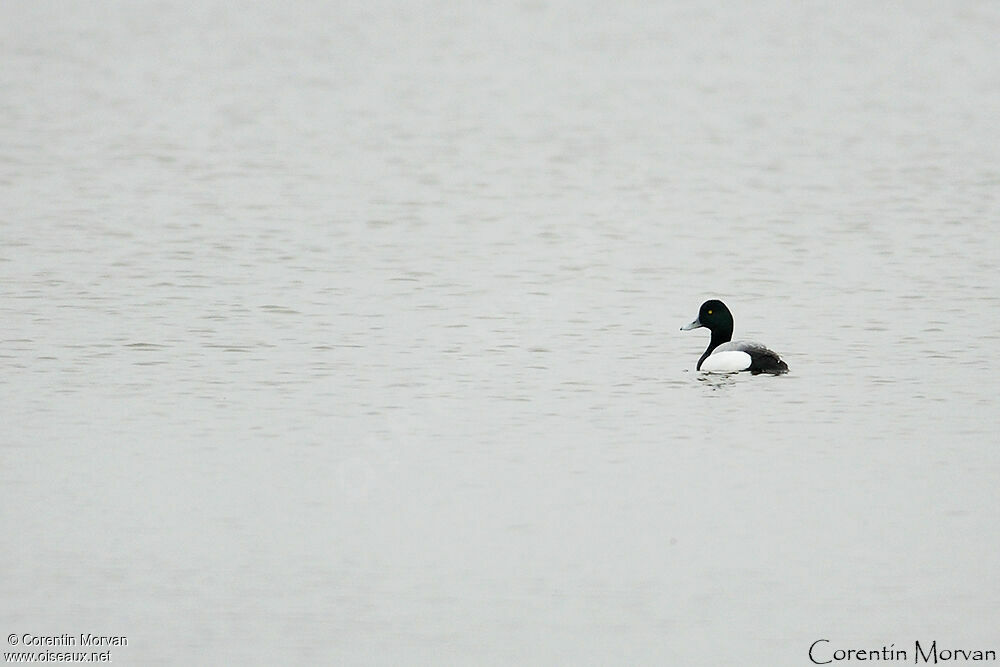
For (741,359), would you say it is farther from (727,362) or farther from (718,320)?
(718,320)

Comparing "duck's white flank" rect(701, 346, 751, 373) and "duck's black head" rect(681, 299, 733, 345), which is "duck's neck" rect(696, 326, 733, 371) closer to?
"duck's black head" rect(681, 299, 733, 345)

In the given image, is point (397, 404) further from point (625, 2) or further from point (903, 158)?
point (625, 2)

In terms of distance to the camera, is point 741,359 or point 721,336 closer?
point 741,359

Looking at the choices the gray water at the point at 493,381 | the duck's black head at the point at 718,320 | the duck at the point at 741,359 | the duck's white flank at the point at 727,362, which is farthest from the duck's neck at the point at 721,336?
the duck's white flank at the point at 727,362

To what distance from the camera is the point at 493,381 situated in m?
14.3

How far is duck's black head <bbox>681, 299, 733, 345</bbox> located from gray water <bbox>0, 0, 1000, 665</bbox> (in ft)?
1.30

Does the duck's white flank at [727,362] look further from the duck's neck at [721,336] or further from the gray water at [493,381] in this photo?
the duck's neck at [721,336]

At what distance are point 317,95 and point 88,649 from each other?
26287 mm

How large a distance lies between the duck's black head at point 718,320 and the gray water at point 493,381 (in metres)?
0.40

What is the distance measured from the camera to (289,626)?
9133 mm

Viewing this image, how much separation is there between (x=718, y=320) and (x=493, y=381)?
2.18 m

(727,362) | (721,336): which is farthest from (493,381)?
(721,336)

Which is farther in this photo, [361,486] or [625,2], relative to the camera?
[625,2]

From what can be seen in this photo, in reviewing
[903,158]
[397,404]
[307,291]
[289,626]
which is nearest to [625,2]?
[903,158]
